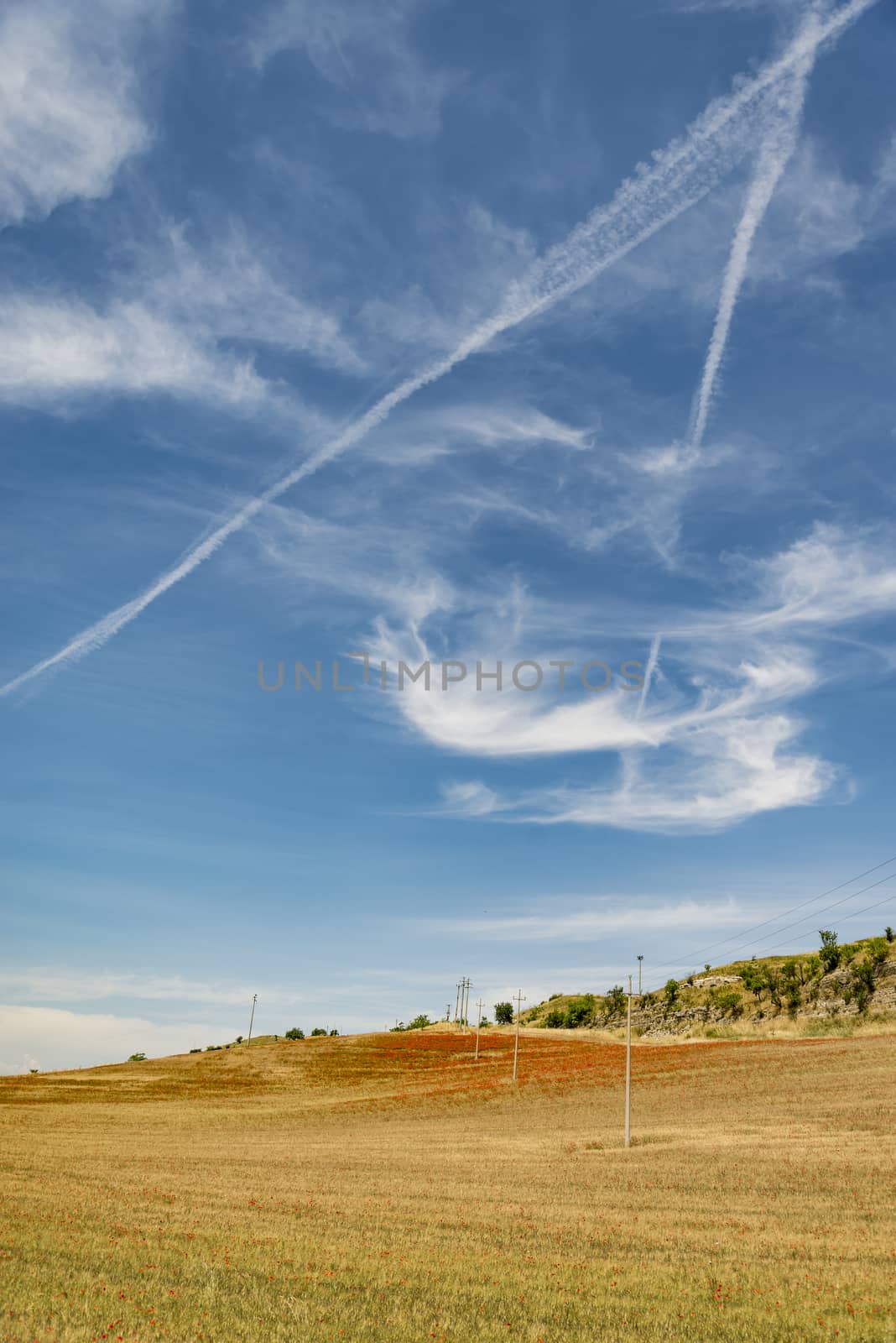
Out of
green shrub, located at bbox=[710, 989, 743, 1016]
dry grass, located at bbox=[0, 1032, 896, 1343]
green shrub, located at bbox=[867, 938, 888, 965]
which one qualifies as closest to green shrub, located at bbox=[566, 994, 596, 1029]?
green shrub, located at bbox=[710, 989, 743, 1016]

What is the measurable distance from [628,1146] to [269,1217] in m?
25.1

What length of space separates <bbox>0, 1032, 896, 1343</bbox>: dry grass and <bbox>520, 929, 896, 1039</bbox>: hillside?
32.6 meters

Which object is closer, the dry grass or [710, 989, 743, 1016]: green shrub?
the dry grass

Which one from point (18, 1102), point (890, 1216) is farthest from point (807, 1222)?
point (18, 1102)

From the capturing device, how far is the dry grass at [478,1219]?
46.0ft

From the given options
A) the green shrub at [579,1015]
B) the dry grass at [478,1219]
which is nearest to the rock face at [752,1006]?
the green shrub at [579,1015]

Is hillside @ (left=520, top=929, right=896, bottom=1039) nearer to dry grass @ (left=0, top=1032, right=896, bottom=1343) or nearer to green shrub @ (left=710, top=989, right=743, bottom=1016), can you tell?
green shrub @ (left=710, top=989, right=743, bottom=1016)

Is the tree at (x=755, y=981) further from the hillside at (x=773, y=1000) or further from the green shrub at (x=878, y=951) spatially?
the green shrub at (x=878, y=951)

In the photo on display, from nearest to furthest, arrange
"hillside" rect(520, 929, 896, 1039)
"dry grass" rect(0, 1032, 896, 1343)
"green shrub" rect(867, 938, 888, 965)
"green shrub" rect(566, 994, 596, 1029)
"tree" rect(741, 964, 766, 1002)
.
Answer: "dry grass" rect(0, 1032, 896, 1343)
"hillside" rect(520, 929, 896, 1039)
"green shrub" rect(867, 938, 888, 965)
"tree" rect(741, 964, 766, 1002)
"green shrub" rect(566, 994, 596, 1029)

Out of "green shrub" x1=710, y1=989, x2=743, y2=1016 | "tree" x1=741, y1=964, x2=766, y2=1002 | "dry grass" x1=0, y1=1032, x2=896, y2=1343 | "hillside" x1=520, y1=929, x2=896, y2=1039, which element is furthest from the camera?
"tree" x1=741, y1=964, x2=766, y2=1002

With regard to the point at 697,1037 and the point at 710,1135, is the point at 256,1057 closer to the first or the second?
the point at 697,1037

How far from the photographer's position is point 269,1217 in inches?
923

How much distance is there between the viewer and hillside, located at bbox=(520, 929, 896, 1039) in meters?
96.6

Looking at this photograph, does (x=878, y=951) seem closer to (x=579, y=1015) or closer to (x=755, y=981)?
(x=755, y=981)
